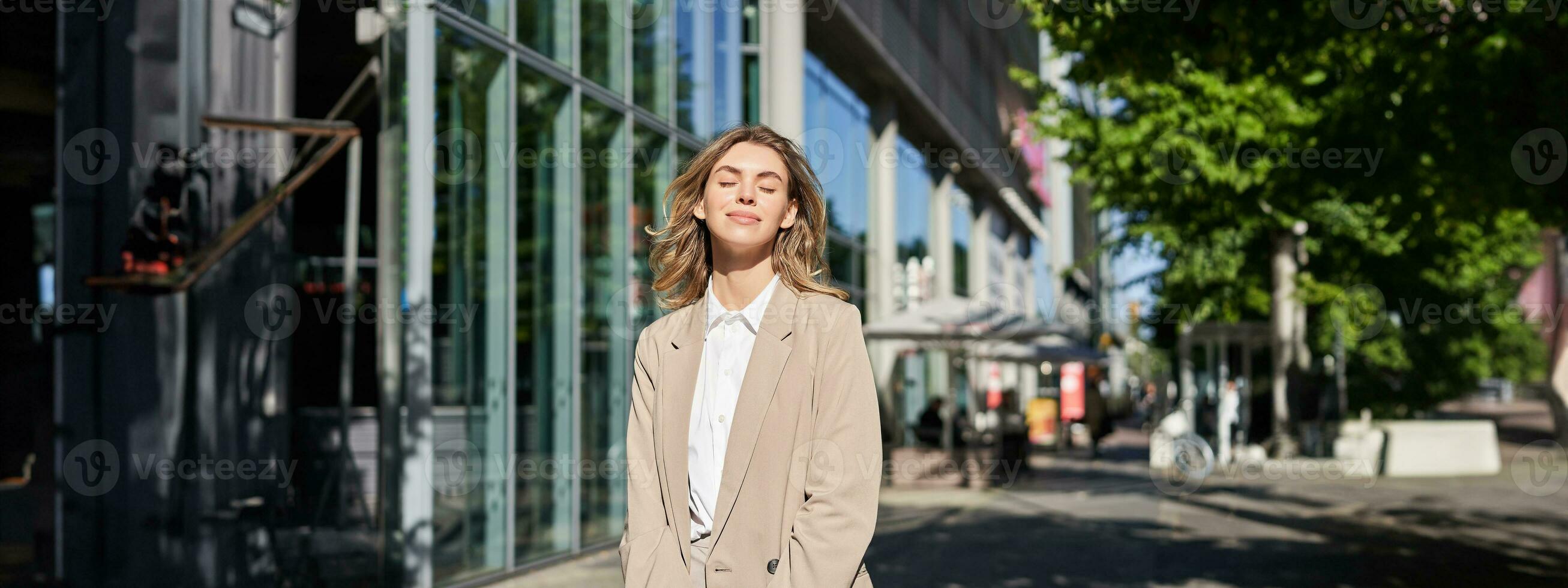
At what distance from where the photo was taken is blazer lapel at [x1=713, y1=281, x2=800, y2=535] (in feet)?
8.97

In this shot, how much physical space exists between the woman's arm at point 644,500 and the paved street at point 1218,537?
6648 millimetres

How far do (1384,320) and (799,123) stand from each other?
14440mm

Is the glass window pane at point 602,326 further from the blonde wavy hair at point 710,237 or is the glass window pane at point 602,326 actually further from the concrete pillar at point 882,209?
the concrete pillar at point 882,209

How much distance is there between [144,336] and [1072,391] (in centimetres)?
3075

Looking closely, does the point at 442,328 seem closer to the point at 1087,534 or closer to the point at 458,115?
the point at 458,115

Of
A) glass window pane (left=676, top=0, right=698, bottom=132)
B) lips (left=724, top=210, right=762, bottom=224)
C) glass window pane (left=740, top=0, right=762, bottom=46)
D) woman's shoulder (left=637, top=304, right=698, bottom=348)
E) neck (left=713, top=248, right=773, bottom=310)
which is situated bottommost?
woman's shoulder (left=637, top=304, right=698, bottom=348)

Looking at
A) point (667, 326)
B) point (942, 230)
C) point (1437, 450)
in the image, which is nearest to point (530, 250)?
point (667, 326)

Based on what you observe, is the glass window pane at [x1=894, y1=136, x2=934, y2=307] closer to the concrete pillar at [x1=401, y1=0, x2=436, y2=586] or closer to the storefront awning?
the storefront awning

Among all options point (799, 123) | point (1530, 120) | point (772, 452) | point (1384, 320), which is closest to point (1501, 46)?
point (1530, 120)

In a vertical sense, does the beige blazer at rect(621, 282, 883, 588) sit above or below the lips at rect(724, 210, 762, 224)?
below

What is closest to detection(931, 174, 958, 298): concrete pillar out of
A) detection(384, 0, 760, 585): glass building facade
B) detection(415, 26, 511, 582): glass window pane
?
detection(384, 0, 760, 585): glass building facade

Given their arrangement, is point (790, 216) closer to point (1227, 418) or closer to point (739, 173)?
point (739, 173)

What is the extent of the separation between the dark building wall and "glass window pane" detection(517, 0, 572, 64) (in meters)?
2.26

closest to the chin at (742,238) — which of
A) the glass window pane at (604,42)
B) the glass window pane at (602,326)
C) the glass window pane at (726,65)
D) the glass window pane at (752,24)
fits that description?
the glass window pane at (602,326)
